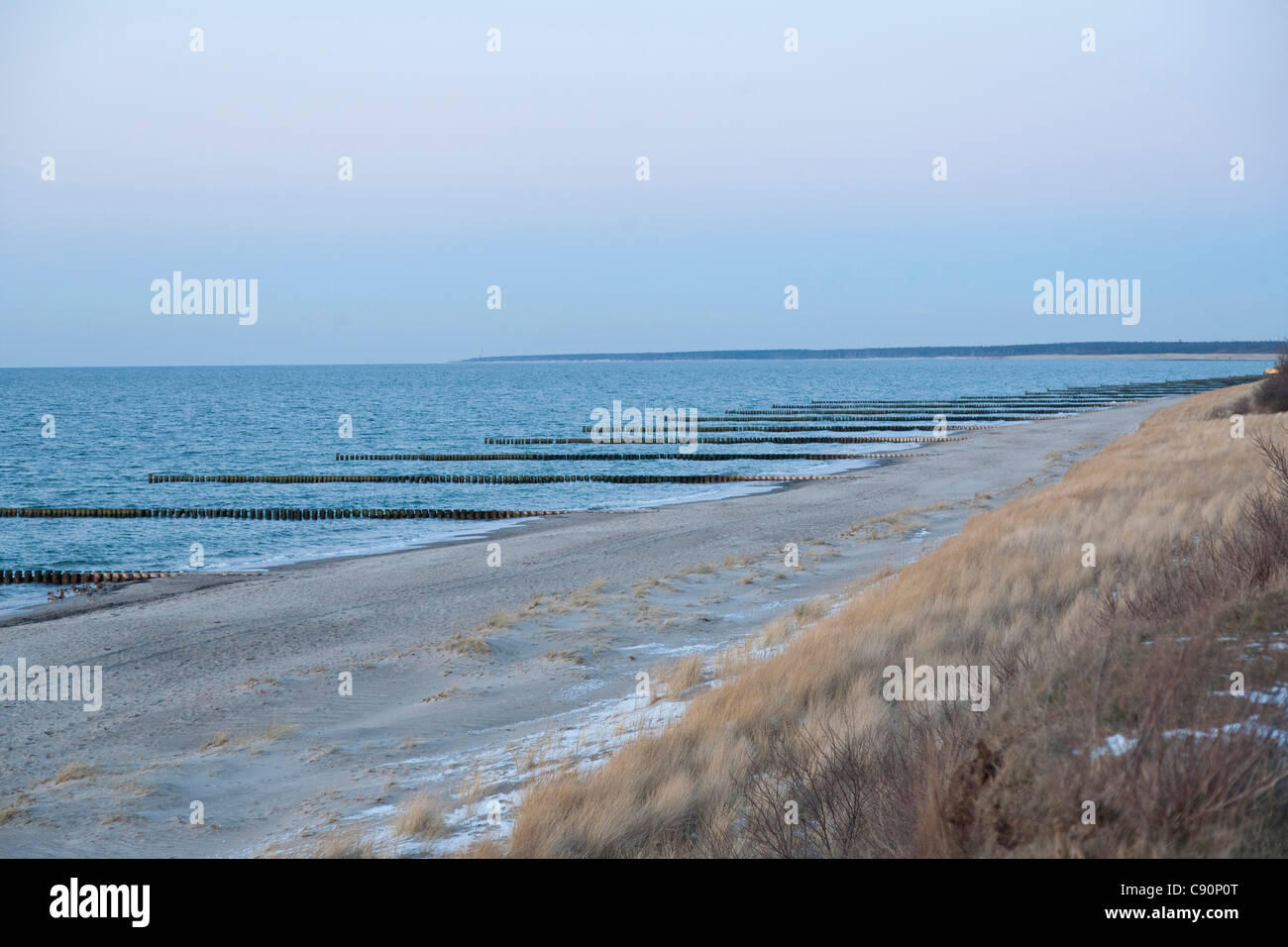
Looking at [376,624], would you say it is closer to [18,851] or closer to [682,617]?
[682,617]

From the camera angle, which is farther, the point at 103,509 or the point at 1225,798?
the point at 103,509

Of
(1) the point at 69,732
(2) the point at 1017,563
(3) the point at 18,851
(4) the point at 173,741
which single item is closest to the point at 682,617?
(2) the point at 1017,563

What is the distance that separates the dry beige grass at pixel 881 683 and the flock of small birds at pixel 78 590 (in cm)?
1556

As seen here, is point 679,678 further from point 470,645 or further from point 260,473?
point 260,473

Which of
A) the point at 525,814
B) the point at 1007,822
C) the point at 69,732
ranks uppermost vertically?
the point at 1007,822

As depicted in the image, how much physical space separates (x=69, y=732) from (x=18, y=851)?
12.5 feet

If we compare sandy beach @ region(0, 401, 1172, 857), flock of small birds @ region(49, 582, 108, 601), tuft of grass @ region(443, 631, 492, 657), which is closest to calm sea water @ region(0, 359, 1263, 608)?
flock of small birds @ region(49, 582, 108, 601)

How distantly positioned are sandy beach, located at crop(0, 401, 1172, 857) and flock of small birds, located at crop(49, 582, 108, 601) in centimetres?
63

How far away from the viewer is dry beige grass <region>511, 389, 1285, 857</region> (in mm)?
5727

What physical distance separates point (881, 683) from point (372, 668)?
22.1 ft

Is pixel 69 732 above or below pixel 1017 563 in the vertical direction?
below

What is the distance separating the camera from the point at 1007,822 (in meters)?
4.25

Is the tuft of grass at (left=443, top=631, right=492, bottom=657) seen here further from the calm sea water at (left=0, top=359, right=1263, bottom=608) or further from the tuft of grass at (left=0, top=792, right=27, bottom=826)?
the calm sea water at (left=0, top=359, right=1263, bottom=608)

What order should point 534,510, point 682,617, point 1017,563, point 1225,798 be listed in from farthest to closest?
point 534,510 < point 682,617 < point 1017,563 < point 1225,798
